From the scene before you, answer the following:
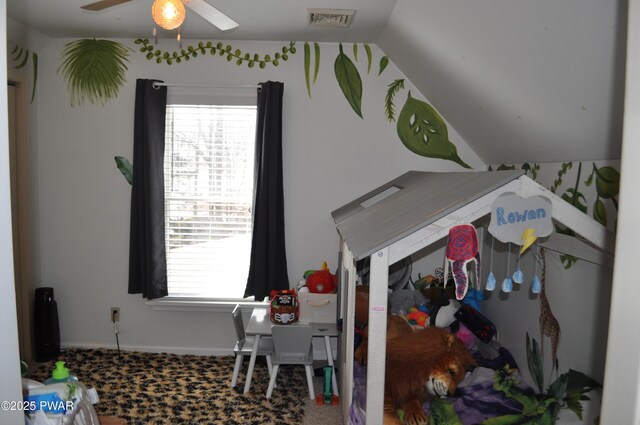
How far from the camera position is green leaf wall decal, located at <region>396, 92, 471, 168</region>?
356 centimetres

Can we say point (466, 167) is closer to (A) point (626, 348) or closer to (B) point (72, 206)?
(B) point (72, 206)

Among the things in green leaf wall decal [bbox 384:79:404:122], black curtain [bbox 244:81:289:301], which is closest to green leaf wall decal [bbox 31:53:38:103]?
black curtain [bbox 244:81:289:301]

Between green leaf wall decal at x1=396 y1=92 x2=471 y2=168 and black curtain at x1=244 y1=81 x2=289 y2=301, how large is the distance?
88 centimetres

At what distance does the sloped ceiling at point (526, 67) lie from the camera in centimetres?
143

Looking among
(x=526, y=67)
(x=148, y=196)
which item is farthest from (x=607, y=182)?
(x=148, y=196)

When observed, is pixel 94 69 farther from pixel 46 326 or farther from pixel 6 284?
pixel 6 284

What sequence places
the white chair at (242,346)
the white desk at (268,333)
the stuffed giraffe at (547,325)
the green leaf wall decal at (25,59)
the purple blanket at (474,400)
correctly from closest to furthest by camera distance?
the purple blanket at (474,400) < the stuffed giraffe at (547,325) < the white desk at (268,333) < the white chair at (242,346) < the green leaf wall decal at (25,59)

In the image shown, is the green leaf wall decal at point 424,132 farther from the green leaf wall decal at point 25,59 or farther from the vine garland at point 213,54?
the green leaf wall decal at point 25,59

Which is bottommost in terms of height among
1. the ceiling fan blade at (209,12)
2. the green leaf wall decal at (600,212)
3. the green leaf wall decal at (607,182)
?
the green leaf wall decal at (600,212)

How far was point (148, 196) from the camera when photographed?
3514 mm

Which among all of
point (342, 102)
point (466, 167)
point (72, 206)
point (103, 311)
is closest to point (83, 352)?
point (103, 311)

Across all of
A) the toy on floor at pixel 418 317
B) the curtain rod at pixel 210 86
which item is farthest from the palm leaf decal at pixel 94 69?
the toy on floor at pixel 418 317

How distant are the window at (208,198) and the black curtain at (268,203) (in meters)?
0.17

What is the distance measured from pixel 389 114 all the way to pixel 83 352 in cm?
277
